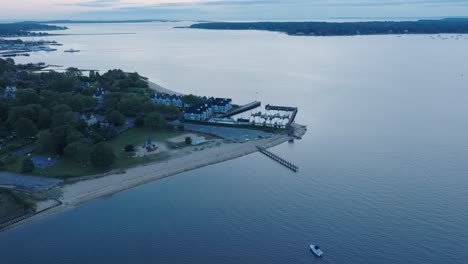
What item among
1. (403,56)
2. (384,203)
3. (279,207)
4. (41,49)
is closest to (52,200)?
(279,207)

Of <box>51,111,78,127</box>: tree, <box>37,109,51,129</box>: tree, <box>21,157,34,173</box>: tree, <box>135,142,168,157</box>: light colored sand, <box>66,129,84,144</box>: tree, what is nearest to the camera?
<box>21,157,34,173</box>: tree

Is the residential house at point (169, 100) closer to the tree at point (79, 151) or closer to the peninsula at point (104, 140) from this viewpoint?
the peninsula at point (104, 140)

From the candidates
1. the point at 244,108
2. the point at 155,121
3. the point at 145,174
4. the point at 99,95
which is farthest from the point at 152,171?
the point at 99,95

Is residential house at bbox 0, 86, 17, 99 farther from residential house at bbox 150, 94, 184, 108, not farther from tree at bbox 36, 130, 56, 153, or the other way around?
tree at bbox 36, 130, 56, 153

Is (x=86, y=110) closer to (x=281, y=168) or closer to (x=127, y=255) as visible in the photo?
(x=281, y=168)

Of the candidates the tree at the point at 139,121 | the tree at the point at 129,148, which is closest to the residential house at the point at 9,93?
the tree at the point at 139,121

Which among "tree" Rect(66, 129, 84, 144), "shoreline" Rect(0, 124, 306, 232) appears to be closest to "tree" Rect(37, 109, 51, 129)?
"tree" Rect(66, 129, 84, 144)
